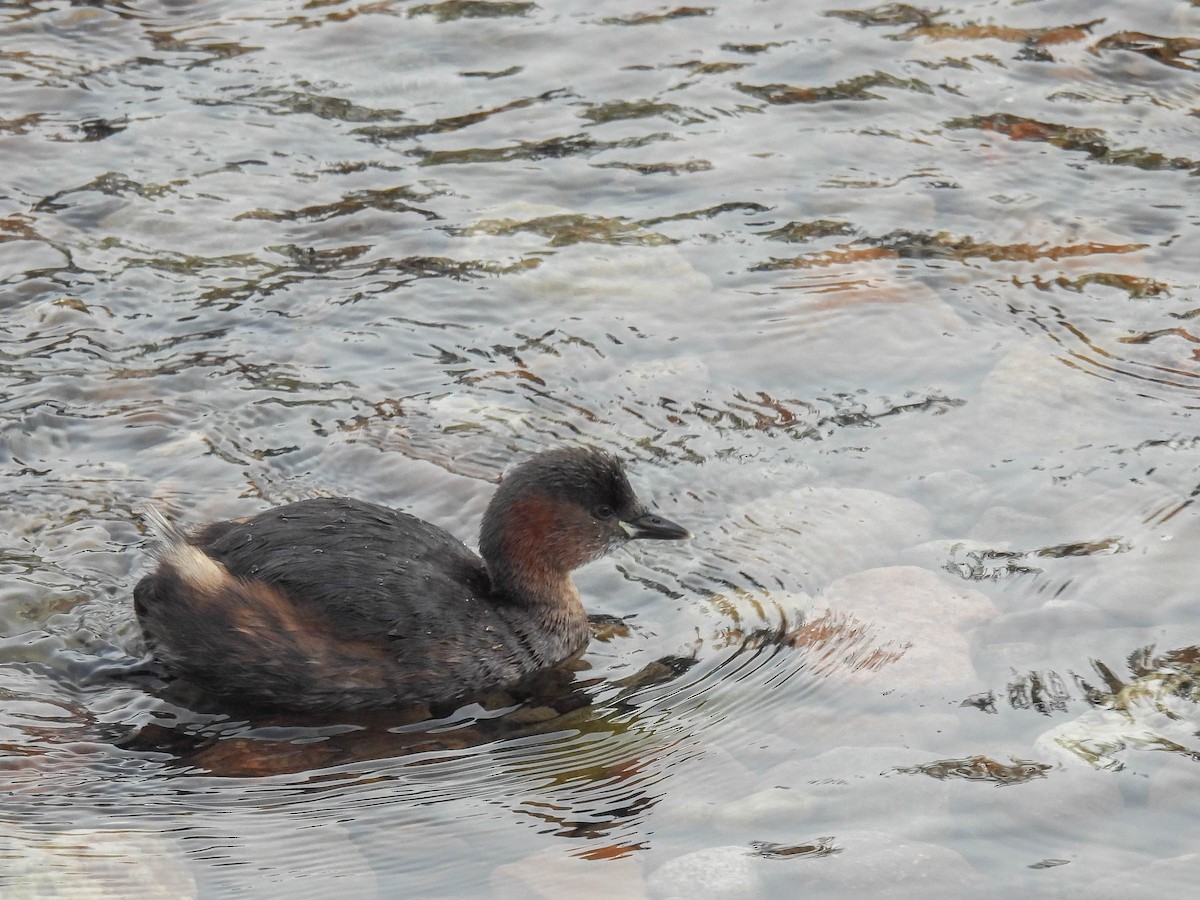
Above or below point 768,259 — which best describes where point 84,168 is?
above

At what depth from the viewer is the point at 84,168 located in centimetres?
931

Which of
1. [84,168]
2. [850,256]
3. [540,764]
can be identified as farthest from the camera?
[84,168]

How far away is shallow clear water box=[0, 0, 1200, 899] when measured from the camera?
512 cm

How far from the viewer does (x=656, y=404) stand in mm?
7508

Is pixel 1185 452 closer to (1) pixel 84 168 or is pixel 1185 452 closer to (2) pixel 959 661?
(2) pixel 959 661

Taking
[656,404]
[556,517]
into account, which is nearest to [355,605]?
[556,517]

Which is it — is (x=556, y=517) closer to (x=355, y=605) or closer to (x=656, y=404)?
(x=355, y=605)

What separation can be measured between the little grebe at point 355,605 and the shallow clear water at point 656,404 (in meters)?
0.17

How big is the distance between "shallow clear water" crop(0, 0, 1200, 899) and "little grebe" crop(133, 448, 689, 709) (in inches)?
6.8

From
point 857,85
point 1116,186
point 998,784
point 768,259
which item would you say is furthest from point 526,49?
point 998,784

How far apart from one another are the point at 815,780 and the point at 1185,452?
8.67ft

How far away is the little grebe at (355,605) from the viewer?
5820 mm

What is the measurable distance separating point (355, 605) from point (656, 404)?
7.03 feet

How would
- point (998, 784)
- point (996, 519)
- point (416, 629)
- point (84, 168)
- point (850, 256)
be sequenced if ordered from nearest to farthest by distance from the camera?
point (998, 784), point (416, 629), point (996, 519), point (850, 256), point (84, 168)
